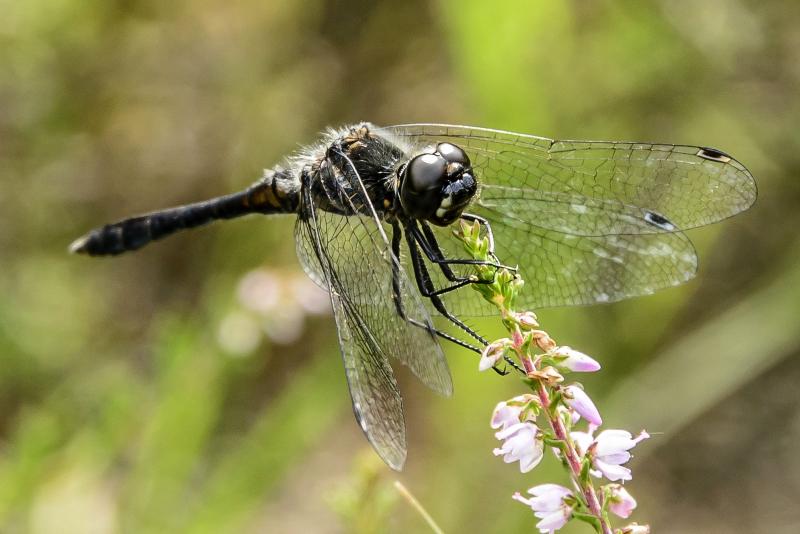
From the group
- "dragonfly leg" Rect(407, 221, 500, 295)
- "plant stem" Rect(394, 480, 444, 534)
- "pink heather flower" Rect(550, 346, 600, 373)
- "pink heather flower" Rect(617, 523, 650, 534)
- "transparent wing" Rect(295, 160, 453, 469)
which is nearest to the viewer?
"pink heather flower" Rect(617, 523, 650, 534)

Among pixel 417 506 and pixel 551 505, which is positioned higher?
pixel 417 506

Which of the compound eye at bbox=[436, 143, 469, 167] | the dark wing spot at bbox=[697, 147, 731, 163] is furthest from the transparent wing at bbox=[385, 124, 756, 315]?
the compound eye at bbox=[436, 143, 469, 167]

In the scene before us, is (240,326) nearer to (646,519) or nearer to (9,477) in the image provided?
(9,477)

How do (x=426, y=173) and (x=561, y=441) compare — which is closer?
(x=561, y=441)

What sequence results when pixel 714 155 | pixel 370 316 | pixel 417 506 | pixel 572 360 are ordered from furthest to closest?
pixel 714 155, pixel 370 316, pixel 417 506, pixel 572 360

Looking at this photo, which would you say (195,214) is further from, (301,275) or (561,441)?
(561,441)

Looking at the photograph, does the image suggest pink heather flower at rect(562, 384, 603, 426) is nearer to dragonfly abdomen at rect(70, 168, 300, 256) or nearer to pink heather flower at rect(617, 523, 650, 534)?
pink heather flower at rect(617, 523, 650, 534)

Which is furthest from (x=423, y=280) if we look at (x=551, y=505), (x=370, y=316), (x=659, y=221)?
(x=551, y=505)

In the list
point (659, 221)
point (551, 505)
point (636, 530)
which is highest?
point (659, 221)
